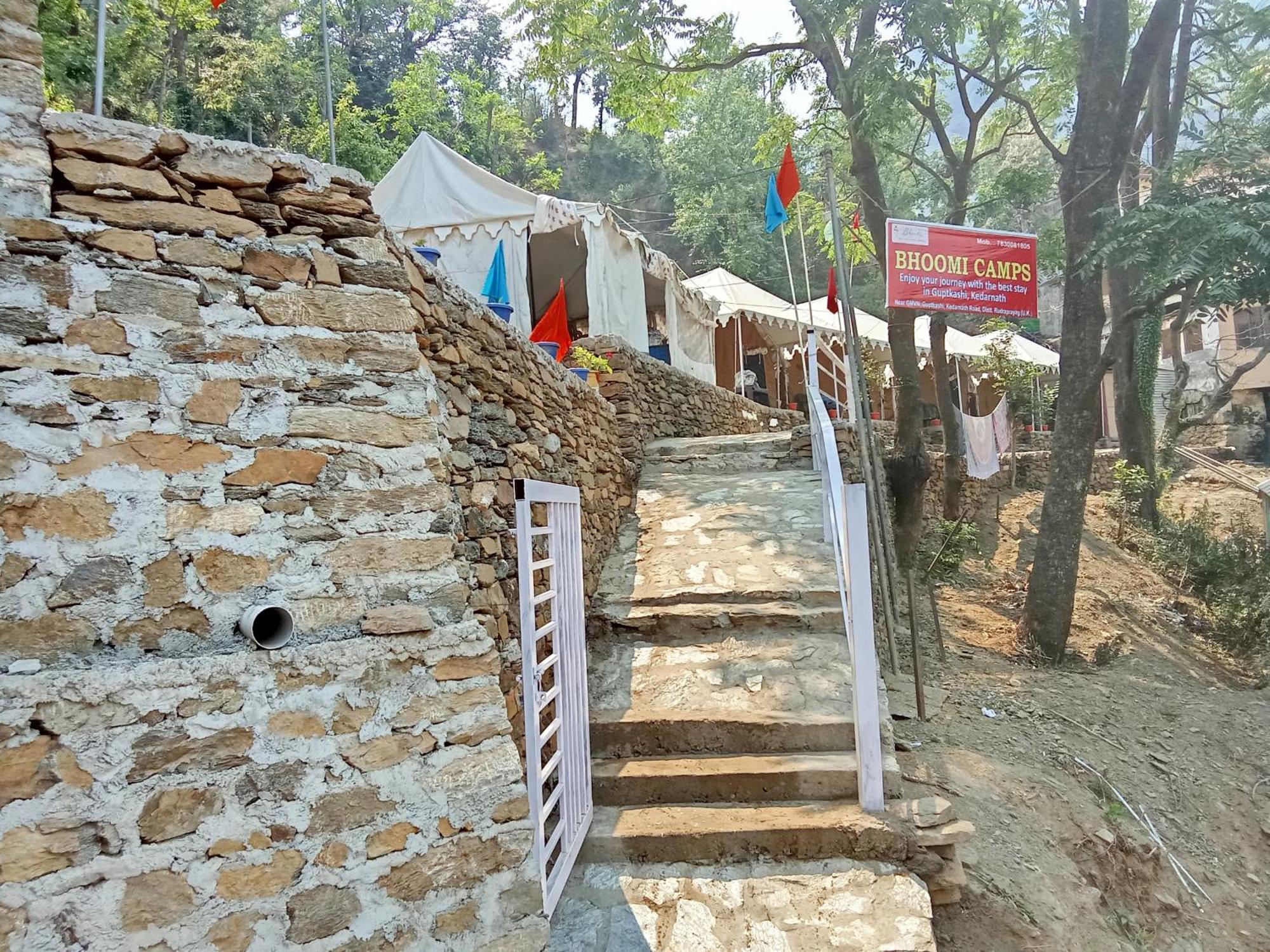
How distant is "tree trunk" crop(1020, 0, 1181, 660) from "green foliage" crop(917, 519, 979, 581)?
853 mm

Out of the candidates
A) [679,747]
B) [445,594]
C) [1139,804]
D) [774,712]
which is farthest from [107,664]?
[1139,804]

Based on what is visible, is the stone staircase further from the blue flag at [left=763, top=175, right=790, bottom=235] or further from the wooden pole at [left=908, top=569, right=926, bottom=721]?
the blue flag at [left=763, top=175, right=790, bottom=235]

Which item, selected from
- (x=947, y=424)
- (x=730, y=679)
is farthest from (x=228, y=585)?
(x=947, y=424)

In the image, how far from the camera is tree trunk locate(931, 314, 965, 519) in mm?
9578

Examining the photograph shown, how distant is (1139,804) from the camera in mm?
4672

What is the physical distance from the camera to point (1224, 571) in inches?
343

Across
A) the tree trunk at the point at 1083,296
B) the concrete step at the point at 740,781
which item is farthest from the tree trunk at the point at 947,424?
the concrete step at the point at 740,781

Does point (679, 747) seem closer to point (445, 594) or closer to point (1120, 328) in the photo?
point (445, 594)

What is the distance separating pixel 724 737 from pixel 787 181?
576cm

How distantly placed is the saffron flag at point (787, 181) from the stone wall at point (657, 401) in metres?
2.18

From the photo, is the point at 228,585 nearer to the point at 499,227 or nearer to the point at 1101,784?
the point at 1101,784

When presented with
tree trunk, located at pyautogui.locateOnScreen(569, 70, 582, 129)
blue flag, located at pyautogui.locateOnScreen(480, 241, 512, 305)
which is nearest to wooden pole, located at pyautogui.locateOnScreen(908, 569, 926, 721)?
blue flag, located at pyautogui.locateOnScreen(480, 241, 512, 305)

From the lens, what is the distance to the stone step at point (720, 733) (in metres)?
3.91

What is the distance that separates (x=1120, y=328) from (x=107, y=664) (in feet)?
27.0
